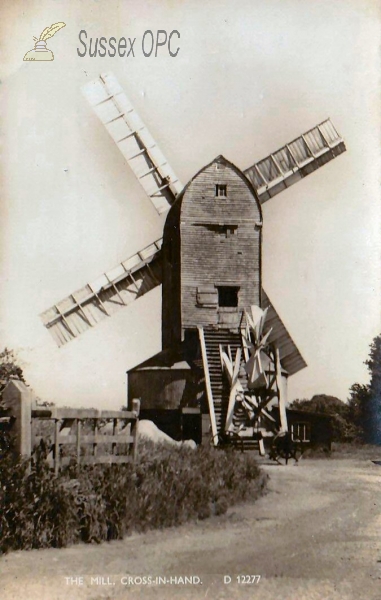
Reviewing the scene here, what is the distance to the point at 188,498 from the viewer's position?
11953 millimetres

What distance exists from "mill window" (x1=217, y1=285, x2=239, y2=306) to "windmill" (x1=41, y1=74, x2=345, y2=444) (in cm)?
4

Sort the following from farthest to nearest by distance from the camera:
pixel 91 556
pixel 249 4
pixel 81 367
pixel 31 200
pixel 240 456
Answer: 1. pixel 81 367
2. pixel 240 456
3. pixel 31 200
4. pixel 249 4
5. pixel 91 556

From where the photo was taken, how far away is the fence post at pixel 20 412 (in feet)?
31.9

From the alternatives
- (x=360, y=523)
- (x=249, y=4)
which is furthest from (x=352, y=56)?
(x=360, y=523)

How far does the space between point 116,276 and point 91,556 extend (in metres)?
15.3

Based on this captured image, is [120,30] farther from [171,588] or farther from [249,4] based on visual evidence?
[171,588]

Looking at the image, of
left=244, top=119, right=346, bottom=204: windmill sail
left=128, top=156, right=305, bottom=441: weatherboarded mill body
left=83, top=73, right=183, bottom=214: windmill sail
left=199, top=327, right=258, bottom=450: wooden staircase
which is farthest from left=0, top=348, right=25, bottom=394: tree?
left=244, top=119, right=346, bottom=204: windmill sail

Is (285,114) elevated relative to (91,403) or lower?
elevated

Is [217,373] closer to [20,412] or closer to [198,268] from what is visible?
[198,268]

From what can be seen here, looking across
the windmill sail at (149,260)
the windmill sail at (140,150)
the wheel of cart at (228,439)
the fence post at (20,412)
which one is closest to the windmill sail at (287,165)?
the windmill sail at (149,260)

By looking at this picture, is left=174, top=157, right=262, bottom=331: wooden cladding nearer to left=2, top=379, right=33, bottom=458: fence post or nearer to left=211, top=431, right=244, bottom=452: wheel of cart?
left=211, top=431, right=244, bottom=452: wheel of cart

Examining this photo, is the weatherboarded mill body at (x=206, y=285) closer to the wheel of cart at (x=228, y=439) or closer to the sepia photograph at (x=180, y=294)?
the sepia photograph at (x=180, y=294)

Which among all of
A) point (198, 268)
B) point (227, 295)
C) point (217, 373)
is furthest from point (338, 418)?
point (198, 268)

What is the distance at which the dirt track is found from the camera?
914 centimetres
